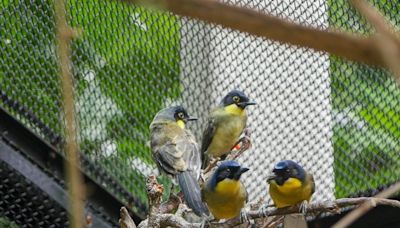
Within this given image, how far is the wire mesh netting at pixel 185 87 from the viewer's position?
13.0 ft

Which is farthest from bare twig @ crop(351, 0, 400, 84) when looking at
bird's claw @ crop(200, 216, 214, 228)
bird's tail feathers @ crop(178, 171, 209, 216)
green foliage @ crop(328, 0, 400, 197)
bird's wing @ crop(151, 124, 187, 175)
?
bird's wing @ crop(151, 124, 187, 175)

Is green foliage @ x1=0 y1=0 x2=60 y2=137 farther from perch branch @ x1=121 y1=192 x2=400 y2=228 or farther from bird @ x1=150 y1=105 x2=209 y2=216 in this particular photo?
perch branch @ x1=121 y1=192 x2=400 y2=228

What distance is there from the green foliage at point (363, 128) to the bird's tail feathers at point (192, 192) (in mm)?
787

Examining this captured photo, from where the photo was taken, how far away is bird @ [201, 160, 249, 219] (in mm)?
3295

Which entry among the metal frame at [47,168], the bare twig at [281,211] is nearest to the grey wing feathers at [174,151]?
the metal frame at [47,168]

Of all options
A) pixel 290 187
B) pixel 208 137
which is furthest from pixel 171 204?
pixel 208 137

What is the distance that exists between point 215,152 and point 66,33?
4263 millimetres

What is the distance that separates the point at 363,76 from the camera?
3.88 meters

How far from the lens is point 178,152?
4.14 meters

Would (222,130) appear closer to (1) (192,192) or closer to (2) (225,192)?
(1) (192,192)

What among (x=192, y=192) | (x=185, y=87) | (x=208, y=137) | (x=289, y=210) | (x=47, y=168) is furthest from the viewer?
(x=208, y=137)

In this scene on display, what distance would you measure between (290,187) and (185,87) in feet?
4.58

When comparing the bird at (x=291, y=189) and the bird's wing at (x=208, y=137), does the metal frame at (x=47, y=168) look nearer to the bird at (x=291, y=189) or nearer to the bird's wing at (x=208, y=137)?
the bird's wing at (x=208, y=137)

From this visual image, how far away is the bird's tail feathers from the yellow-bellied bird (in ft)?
1.25
